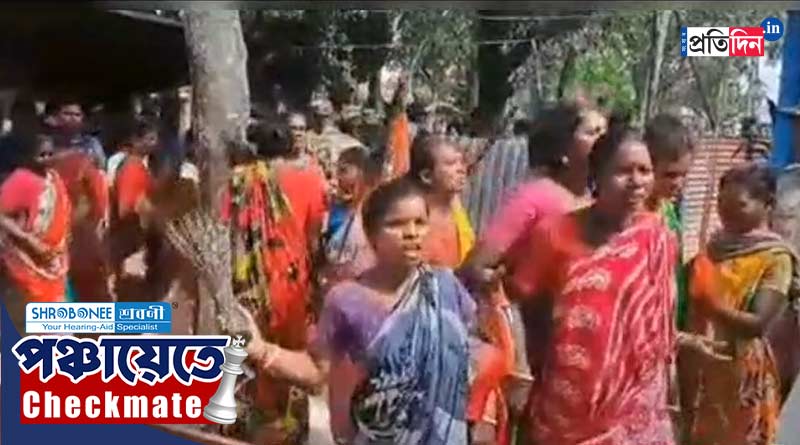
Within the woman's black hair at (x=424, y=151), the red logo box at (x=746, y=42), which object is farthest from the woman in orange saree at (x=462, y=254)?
the red logo box at (x=746, y=42)

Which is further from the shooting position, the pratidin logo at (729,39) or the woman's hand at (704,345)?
the woman's hand at (704,345)

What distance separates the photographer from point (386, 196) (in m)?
3.56

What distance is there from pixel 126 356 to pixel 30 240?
0.40 m

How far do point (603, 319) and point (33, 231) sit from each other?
5.02 ft

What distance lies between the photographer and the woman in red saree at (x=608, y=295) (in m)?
3.59

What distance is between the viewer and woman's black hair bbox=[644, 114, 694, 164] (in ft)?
11.6

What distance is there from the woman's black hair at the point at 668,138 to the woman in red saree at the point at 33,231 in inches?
60.7

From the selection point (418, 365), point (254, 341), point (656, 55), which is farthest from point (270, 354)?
point (656, 55)

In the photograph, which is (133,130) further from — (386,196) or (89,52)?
(386,196)

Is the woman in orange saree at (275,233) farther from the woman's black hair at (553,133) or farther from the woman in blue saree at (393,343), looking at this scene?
the woman's black hair at (553,133)

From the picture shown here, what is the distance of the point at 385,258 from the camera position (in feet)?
11.8

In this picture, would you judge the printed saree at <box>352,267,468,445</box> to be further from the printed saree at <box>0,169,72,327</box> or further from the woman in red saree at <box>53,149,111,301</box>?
the printed saree at <box>0,169,72,327</box>

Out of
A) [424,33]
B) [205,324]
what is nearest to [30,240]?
[205,324]

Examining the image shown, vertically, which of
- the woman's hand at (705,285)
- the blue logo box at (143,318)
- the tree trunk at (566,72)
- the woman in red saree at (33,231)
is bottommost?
the blue logo box at (143,318)
